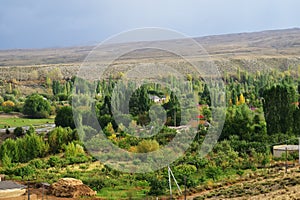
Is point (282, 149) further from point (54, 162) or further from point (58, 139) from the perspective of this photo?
point (58, 139)

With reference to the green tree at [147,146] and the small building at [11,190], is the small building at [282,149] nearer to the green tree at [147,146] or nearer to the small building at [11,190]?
the green tree at [147,146]

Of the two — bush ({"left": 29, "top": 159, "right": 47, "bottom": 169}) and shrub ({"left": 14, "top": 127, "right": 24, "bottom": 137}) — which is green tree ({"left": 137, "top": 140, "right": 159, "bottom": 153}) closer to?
bush ({"left": 29, "top": 159, "right": 47, "bottom": 169})

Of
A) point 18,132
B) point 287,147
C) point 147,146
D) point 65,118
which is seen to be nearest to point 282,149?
point 287,147

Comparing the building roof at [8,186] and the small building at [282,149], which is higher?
the building roof at [8,186]

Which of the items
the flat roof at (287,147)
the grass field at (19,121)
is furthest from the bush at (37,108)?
the flat roof at (287,147)

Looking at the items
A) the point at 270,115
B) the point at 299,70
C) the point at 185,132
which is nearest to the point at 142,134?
the point at 185,132

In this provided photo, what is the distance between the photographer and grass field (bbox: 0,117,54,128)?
123 feet

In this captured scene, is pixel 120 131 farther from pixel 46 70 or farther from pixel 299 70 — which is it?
pixel 46 70

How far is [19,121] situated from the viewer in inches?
1559

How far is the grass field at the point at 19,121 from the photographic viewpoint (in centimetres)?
3753

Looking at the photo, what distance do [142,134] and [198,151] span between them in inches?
91.7

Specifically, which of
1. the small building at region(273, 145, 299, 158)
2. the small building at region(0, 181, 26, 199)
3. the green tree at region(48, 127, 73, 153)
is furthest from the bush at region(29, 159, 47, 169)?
the small building at region(273, 145, 299, 158)

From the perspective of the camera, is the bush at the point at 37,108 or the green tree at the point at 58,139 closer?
the green tree at the point at 58,139

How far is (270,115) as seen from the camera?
81.1ft
